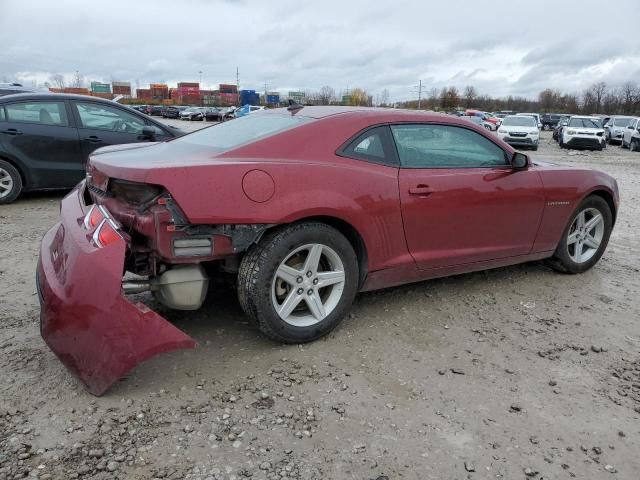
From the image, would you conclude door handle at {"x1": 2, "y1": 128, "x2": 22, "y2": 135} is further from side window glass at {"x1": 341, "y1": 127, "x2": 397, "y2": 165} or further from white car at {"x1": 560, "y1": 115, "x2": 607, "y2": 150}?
white car at {"x1": 560, "y1": 115, "x2": 607, "y2": 150}

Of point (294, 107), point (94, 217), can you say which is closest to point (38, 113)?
point (294, 107)

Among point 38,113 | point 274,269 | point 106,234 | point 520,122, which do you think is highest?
point 38,113

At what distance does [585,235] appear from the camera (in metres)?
4.87

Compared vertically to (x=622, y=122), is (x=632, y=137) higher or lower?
lower

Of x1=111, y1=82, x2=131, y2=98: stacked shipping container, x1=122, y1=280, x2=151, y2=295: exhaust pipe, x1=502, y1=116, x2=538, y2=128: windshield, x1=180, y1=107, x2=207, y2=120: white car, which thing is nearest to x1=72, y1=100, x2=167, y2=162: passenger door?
x1=122, y1=280, x2=151, y2=295: exhaust pipe

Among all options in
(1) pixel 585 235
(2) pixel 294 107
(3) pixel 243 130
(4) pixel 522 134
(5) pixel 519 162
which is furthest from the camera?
(4) pixel 522 134

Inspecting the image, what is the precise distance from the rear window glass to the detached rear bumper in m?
1.04

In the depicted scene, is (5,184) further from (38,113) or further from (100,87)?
(100,87)

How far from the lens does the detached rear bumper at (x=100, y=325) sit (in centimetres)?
256

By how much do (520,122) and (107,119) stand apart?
64.5ft

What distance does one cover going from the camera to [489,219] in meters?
3.96

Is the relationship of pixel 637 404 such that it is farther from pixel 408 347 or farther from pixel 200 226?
pixel 200 226

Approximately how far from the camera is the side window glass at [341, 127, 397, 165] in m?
3.38

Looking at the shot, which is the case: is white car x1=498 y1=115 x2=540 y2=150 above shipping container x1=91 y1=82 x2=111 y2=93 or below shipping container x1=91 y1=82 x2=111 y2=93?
below
